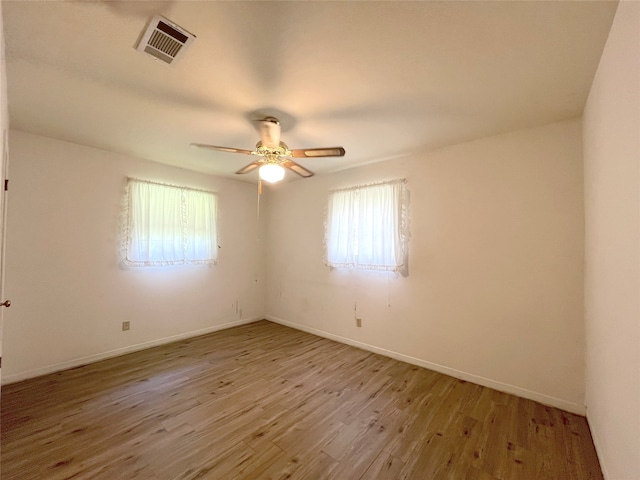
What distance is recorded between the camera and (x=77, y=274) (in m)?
2.94

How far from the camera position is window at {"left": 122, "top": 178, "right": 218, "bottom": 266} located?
3.28m

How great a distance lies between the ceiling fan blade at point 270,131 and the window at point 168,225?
2.10 meters

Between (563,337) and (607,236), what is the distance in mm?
1209

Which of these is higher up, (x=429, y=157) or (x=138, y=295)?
(x=429, y=157)

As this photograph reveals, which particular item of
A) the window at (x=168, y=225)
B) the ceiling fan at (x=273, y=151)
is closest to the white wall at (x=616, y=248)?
the ceiling fan at (x=273, y=151)

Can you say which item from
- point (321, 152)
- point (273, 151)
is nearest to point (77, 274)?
point (273, 151)

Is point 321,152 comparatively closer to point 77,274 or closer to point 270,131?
point 270,131

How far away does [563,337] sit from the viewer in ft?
7.26

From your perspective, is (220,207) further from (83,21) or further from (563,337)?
(563,337)

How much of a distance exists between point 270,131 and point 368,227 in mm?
1811

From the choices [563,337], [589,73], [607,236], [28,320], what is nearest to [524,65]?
[589,73]

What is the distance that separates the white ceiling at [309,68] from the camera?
4.13ft

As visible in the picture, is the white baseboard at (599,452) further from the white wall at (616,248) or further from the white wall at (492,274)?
the white wall at (492,274)

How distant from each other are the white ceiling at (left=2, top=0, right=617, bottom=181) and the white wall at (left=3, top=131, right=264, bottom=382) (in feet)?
1.43
